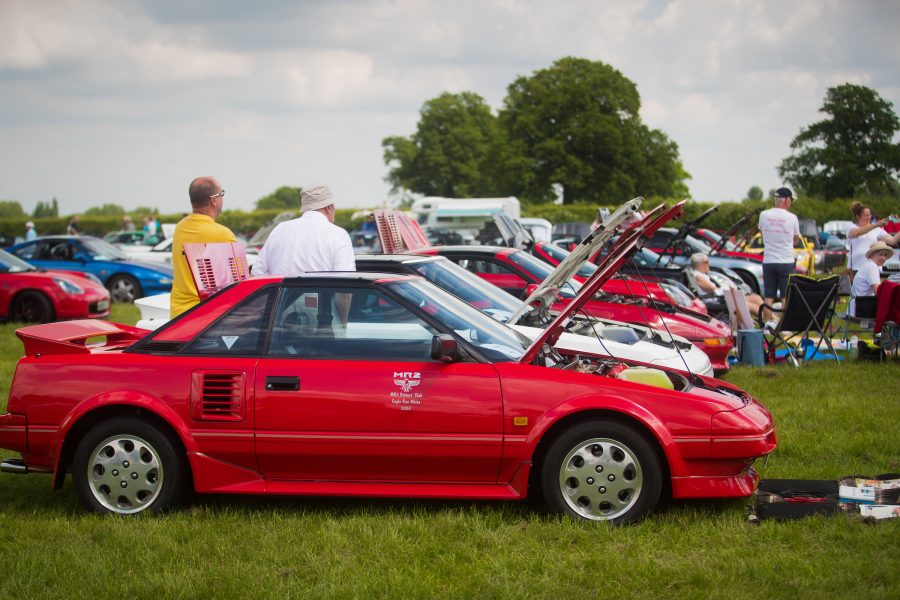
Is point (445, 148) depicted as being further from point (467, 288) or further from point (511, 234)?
point (467, 288)

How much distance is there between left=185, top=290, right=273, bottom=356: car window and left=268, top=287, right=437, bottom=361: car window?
0.25ft

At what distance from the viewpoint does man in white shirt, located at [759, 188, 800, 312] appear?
12.4 meters

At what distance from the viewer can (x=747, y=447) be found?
4.78 metres

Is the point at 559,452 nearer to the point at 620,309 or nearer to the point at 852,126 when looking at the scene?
the point at 620,309

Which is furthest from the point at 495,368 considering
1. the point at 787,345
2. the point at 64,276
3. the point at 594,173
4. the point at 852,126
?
the point at 852,126

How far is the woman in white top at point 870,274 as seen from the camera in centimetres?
1117

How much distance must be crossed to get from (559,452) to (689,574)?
0.90 metres

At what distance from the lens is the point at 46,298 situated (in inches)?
573

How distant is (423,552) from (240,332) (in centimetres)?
158

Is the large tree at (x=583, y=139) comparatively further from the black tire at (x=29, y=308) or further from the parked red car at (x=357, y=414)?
the parked red car at (x=357, y=414)

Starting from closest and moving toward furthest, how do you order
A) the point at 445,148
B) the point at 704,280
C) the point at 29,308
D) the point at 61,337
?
the point at 61,337
the point at 704,280
the point at 29,308
the point at 445,148

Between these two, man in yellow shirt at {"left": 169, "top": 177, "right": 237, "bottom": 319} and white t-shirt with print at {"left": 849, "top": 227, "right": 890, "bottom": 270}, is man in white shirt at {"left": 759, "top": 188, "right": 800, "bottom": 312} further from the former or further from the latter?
man in yellow shirt at {"left": 169, "top": 177, "right": 237, "bottom": 319}

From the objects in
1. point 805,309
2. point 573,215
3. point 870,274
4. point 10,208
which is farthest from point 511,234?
point 10,208

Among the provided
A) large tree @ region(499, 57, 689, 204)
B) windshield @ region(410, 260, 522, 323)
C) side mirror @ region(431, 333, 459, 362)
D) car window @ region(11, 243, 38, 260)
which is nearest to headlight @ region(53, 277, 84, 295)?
car window @ region(11, 243, 38, 260)
